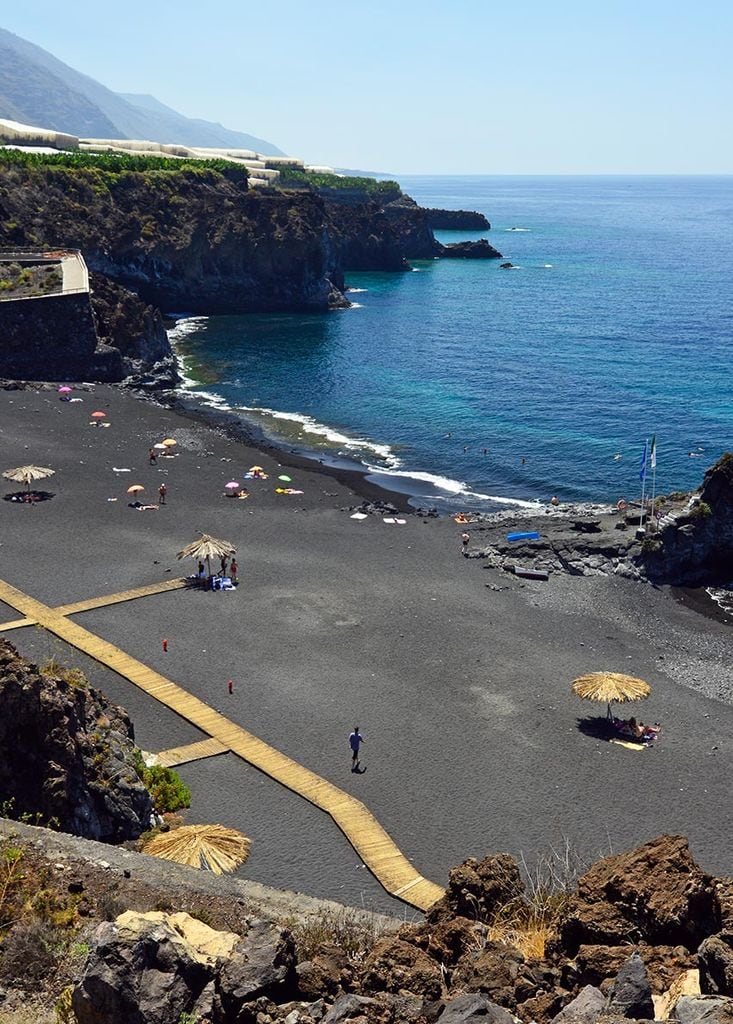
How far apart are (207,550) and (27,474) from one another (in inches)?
594

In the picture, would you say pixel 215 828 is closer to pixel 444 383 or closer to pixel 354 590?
pixel 354 590

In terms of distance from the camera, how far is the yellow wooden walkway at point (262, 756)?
76.8 feet

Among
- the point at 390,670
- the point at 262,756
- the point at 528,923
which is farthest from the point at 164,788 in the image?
the point at 528,923

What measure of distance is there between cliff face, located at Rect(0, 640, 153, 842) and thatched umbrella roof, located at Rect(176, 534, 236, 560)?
18352mm

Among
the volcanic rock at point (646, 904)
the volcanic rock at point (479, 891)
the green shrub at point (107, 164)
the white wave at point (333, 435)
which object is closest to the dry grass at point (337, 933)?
the volcanic rock at point (479, 891)

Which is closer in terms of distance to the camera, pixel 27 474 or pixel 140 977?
pixel 140 977

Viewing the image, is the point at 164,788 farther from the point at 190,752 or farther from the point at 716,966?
the point at 716,966

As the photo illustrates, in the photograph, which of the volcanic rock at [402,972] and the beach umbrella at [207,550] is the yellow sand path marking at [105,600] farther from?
the volcanic rock at [402,972]

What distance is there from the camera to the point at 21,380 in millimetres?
77062

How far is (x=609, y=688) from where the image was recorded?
31.3m

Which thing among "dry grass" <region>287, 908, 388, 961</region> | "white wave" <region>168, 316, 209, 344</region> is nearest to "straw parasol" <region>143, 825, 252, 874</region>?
"dry grass" <region>287, 908, 388, 961</region>

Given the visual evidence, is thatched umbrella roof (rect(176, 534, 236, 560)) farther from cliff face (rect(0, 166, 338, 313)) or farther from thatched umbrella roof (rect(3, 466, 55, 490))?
cliff face (rect(0, 166, 338, 313))

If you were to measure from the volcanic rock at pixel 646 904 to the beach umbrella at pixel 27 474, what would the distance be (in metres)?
43.3

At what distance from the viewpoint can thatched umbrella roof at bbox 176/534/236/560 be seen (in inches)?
1608
